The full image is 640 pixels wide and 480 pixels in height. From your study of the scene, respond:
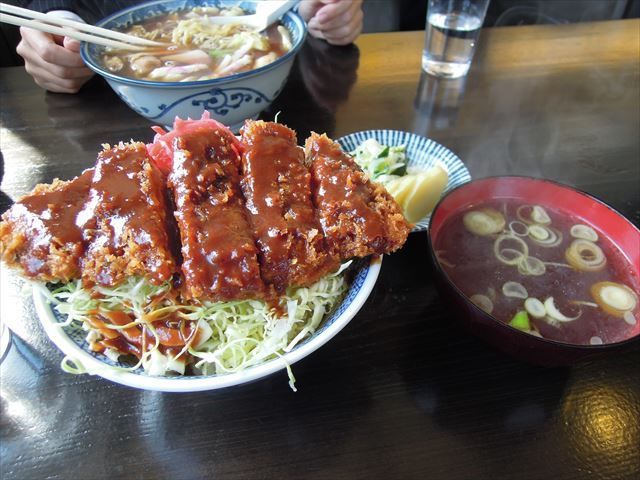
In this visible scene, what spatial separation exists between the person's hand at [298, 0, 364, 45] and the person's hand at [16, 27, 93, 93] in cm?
146

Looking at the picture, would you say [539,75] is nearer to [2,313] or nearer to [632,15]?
[632,15]

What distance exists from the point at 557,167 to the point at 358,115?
1059mm

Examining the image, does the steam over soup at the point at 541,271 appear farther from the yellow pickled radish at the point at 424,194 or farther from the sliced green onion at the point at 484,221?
the yellow pickled radish at the point at 424,194

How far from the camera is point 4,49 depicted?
353cm

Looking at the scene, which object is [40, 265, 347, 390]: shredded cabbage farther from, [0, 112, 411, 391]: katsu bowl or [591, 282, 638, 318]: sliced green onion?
[591, 282, 638, 318]: sliced green onion

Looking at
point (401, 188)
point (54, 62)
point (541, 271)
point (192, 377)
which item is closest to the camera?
point (192, 377)

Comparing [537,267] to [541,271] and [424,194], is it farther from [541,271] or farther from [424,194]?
[424,194]

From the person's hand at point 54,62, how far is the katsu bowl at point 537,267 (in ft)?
7.15

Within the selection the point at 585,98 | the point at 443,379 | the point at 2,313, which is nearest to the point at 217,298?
the point at 443,379

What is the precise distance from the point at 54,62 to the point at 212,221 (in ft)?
6.43

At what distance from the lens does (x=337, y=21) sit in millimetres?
2807

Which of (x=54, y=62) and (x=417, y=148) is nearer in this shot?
(x=417, y=148)

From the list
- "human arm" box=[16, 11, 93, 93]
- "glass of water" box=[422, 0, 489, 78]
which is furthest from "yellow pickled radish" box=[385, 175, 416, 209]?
"human arm" box=[16, 11, 93, 93]

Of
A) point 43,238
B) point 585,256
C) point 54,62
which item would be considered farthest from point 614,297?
point 54,62
